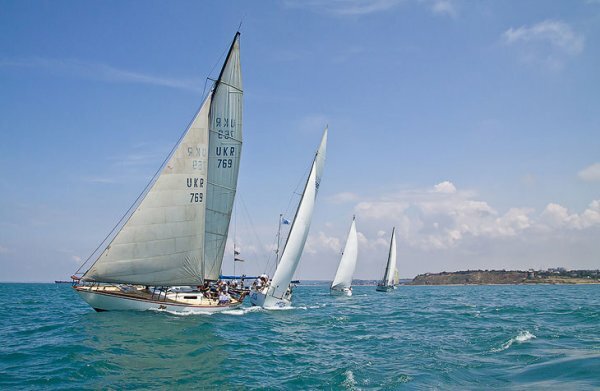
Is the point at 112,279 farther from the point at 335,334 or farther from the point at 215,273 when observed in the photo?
the point at 335,334

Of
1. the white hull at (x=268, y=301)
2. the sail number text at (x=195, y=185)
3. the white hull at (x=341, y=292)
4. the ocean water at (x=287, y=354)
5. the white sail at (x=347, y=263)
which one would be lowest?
the white hull at (x=341, y=292)

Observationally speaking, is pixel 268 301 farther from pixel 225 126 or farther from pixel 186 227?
pixel 225 126

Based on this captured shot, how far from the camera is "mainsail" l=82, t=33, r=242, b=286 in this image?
33.3m

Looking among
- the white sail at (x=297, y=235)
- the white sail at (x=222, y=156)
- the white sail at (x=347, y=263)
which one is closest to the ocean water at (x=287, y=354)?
the white sail at (x=222, y=156)

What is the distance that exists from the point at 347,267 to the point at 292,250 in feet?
154

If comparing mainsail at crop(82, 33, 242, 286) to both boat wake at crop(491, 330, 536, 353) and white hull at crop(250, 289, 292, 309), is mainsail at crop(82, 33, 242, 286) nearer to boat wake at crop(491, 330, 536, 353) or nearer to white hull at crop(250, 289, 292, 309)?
white hull at crop(250, 289, 292, 309)

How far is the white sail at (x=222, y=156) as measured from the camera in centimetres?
3728

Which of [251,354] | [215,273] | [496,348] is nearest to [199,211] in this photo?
[215,273]

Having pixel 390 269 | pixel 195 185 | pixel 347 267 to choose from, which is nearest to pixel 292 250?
pixel 195 185

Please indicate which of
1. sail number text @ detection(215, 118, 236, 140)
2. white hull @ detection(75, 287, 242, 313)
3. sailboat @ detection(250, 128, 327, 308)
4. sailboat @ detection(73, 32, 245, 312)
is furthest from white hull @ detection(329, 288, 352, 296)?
sail number text @ detection(215, 118, 236, 140)

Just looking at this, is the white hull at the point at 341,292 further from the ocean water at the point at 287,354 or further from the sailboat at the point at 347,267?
the ocean water at the point at 287,354

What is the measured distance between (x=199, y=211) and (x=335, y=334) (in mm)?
14135

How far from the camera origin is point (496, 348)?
23156 millimetres

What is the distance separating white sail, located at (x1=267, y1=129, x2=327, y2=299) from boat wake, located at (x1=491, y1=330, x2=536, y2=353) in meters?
22.4
